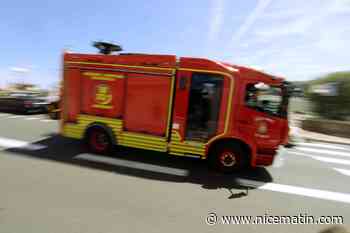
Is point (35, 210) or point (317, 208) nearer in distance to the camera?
point (35, 210)

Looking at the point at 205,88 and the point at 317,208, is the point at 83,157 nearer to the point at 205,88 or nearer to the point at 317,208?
the point at 205,88

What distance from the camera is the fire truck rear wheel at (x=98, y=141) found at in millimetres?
6691

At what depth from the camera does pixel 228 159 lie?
5.85 m

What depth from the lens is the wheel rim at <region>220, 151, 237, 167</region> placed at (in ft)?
19.1

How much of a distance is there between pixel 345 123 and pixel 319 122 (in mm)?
1189

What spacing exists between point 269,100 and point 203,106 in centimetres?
155

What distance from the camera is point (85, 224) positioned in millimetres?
3393

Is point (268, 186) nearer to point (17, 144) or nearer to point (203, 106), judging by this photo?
point (203, 106)

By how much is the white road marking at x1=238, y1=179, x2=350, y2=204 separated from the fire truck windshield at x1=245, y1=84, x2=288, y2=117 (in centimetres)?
162

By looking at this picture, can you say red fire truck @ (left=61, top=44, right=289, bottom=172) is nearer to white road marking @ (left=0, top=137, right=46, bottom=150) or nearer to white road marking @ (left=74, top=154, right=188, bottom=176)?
white road marking @ (left=74, top=154, right=188, bottom=176)

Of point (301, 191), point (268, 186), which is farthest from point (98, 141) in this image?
point (301, 191)

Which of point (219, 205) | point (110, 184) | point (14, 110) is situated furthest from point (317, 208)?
point (14, 110)

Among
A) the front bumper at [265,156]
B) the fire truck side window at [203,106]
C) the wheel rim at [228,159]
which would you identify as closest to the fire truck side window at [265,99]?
the fire truck side window at [203,106]

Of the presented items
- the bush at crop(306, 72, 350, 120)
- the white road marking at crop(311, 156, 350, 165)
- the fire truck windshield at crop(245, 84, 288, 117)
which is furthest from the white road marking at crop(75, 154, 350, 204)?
the bush at crop(306, 72, 350, 120)
